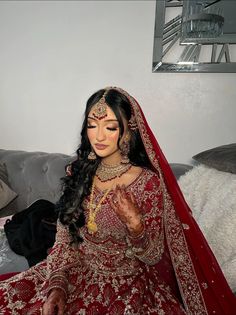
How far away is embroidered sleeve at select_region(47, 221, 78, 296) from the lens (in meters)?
0.89

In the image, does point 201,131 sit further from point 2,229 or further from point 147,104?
point 2,229

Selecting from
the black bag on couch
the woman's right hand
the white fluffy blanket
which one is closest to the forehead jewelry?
the woman's right hand

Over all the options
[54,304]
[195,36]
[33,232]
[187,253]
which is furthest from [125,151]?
[195,36]

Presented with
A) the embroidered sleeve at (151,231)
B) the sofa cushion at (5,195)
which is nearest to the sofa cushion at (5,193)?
the sofa cushion at (5,195)

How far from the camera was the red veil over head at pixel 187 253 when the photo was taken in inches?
37.1

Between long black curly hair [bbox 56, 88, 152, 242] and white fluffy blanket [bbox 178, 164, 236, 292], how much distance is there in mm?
432

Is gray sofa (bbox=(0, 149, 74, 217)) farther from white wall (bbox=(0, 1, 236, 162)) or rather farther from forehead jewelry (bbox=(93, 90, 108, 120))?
forehead jewelry (bbox=(93, 90, 108, 120))

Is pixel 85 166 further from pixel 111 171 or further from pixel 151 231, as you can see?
pixel 151 231

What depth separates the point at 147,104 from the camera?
1895 millimetres

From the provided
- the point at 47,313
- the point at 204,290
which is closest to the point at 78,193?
the point at 47,313

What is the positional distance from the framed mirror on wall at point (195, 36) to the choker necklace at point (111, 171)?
3.25 feet

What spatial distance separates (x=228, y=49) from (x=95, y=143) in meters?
1.16

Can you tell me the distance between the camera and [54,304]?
2.71 feet

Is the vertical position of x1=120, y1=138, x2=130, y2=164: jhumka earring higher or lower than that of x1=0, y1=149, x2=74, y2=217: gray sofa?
higher
